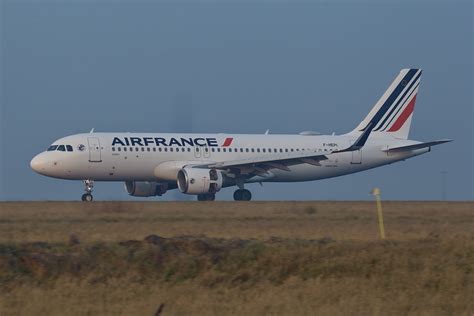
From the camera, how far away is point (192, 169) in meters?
47.6

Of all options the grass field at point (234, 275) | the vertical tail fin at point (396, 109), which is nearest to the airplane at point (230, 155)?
the vertical tail fin at point (396, 109)

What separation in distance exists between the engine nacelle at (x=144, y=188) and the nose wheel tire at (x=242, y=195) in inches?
143

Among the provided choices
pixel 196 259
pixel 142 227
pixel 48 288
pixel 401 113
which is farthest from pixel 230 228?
pixel 401 113

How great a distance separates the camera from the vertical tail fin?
55.1 metres

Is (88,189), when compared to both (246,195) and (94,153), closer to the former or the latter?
(94,153)

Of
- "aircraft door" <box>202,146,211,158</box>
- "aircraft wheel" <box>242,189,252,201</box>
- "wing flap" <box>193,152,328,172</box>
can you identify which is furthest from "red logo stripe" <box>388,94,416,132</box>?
"aircraft door" <box>202,146,211,158</box>

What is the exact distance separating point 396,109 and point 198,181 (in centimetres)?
1400

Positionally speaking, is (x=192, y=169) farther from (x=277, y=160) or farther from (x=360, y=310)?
(x=360, y=310)

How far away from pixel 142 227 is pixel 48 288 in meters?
11.3

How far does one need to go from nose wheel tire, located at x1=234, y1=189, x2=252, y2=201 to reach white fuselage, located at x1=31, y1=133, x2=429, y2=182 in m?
0.89

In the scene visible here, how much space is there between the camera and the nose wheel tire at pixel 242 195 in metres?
50.7

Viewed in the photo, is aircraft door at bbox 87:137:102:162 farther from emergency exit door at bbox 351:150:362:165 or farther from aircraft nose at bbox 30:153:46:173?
emergency exit door at bbox 351:150:362:165

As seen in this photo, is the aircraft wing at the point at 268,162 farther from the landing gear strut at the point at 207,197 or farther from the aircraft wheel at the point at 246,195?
the landing gear strut at the point at 207,197

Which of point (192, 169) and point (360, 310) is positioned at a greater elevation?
point (192, 169)
